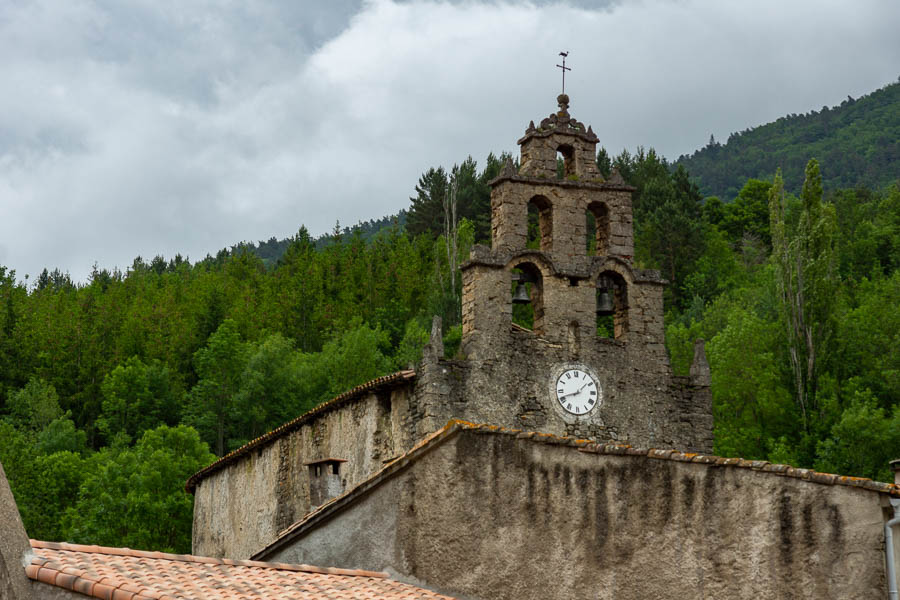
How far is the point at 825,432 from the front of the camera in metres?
33.8

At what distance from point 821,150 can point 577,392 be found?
3690 inches

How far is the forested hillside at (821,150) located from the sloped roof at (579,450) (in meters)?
82.4

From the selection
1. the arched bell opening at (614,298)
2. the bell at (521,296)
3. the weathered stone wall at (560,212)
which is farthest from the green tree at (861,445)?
the bell at (521,296)

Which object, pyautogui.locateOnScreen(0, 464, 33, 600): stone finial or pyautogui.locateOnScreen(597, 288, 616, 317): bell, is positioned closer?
pyautogui.locateOnScreen(0, 464, 33, 600): stone finial

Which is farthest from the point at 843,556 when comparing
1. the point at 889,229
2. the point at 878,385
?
the point at 889,229

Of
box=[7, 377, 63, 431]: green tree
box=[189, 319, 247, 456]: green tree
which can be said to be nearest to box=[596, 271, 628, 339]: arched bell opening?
box=[189, 319, 247, 456]: green tree

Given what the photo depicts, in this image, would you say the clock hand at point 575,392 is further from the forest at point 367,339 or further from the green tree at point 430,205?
the green tree at point 430,205

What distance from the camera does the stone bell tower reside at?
63.4 ft

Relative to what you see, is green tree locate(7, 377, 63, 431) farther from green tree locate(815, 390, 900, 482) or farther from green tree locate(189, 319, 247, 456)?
green tree locate(815, 390, 900, 482)

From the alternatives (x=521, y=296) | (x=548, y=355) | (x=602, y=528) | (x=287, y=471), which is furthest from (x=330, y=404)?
(x=602, y=528)

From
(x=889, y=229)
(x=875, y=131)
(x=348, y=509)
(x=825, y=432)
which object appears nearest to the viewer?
(x=348, y=509)

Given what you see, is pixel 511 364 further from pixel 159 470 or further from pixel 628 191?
pixel 159 470

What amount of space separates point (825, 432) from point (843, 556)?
2380cm

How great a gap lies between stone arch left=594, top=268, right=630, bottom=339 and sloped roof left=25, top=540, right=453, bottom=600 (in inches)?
376
